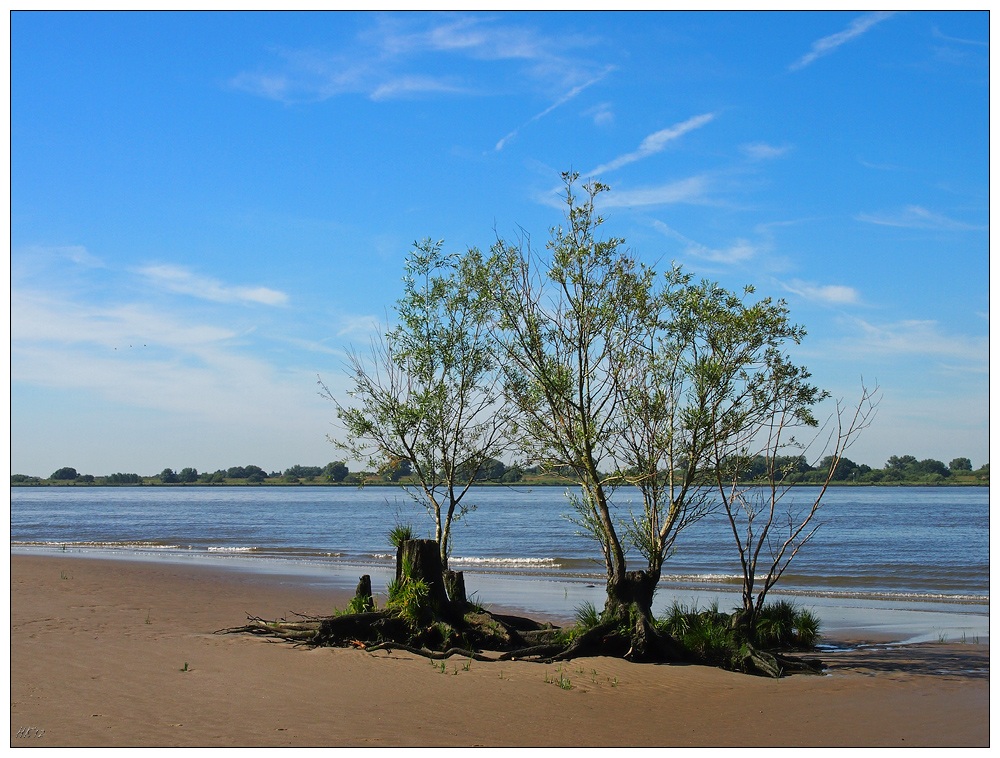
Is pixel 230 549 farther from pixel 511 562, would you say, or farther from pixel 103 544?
pixel 511 562

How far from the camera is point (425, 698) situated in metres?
9.38

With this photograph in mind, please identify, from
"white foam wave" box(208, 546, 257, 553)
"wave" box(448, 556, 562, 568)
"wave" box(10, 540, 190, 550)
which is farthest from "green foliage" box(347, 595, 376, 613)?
"wave" box(10, 540, 190, 550)

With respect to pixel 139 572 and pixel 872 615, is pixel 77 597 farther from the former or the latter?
pixel 872 615

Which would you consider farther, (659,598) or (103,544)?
(103,544)

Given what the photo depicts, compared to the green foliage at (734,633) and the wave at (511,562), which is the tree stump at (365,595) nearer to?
the green foliage at (734,633)

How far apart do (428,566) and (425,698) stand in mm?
3758

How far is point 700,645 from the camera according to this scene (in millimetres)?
12500

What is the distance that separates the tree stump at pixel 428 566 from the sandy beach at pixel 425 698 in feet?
4.21

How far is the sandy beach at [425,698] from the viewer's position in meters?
7.94

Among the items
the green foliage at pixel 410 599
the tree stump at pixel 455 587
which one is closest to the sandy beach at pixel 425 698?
the green foliage at pixel 410 599

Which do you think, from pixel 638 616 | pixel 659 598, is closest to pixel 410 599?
pixel 638 616

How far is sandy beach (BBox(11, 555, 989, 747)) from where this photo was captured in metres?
7.94

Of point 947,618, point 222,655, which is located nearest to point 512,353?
point 222,655

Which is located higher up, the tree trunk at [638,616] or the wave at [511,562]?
the tree trunk at [638,616]
